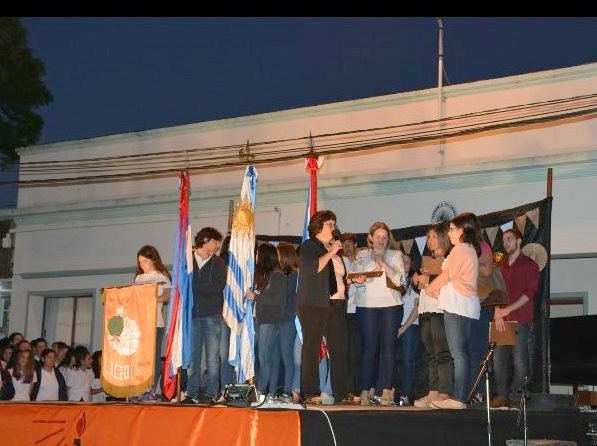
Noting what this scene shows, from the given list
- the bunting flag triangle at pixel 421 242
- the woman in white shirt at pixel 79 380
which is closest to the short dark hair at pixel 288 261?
the bunting flag triangle at pixel 421 242

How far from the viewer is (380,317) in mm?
9000

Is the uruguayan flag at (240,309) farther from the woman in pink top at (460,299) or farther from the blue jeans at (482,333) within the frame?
the blue jeans at (482,333)

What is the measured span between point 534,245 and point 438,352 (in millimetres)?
2276

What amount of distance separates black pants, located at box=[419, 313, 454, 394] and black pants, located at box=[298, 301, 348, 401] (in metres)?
0.73

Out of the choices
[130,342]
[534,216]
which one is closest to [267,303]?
[130,342]

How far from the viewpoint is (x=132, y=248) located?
17.4 meters

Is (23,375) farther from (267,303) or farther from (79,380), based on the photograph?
(267,303)

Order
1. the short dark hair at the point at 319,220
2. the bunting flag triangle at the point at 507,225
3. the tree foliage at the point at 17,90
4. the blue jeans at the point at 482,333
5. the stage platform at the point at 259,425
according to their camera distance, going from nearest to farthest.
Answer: the stage platform at the point at 259,425 < the short dark hair at the point at 319,220 < the blue jeans at the point at 482,333 < the bunting flag triangle at the point at 507,225 < the tree foliage at the point at 17,90

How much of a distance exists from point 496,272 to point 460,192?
564cm

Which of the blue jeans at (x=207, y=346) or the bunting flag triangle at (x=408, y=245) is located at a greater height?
the bunting flag triangle at (x=408, y=245)

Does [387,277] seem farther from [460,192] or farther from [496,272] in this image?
[460,192]

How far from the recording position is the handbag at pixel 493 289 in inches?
336

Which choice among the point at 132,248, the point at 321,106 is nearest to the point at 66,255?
the point at 132,248

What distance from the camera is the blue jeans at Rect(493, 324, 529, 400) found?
900 centimetres
